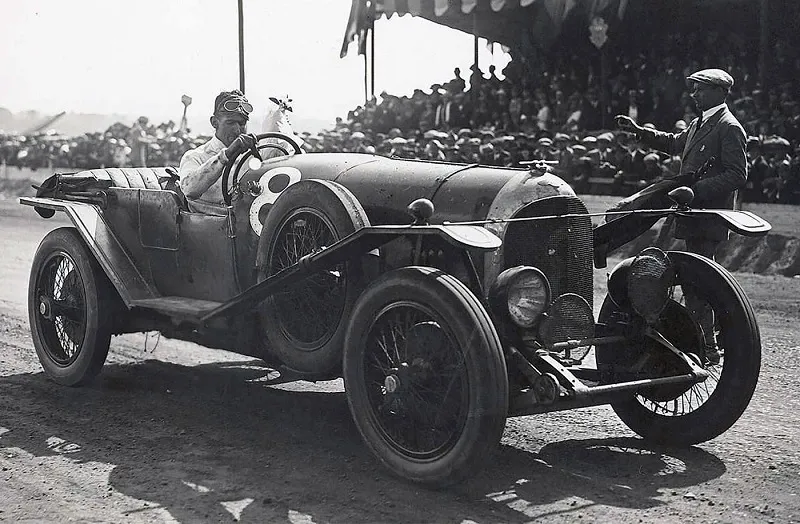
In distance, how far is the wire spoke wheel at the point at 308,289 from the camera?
191 inches

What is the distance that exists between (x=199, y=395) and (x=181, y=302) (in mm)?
592

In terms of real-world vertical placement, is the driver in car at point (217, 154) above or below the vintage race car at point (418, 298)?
above

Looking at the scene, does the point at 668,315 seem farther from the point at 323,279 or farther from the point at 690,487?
the point at 323,279

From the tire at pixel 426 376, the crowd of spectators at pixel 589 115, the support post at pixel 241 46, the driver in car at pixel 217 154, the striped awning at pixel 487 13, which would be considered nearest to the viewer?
the tire at pixel 426 376

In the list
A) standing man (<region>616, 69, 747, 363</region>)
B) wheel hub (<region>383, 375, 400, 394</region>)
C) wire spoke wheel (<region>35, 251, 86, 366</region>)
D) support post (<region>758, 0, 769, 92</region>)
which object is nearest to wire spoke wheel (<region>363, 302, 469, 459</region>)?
wheel hub (<region>383, 375, 400, 394</region>)

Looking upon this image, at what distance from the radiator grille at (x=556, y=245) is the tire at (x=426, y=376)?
66cm

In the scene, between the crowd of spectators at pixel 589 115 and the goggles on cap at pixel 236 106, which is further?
the crowd of spectators at pixel 589 115

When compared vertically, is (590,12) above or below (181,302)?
above

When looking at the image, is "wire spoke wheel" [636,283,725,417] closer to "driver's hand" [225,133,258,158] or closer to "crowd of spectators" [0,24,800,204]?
"driver's hand" [225,133,258,158]

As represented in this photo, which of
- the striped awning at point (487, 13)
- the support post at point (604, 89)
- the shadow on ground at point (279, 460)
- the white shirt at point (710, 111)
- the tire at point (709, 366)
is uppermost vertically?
the striped awning at point (487, 13)

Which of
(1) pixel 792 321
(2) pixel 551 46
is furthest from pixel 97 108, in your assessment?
(1) pixel 792 321

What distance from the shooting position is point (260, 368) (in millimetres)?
6535

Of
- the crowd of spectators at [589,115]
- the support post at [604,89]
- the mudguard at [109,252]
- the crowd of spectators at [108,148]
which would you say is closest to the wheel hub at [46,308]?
the mudguard at [109,252]

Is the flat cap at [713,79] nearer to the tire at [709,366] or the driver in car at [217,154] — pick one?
the tire at [709,366]
